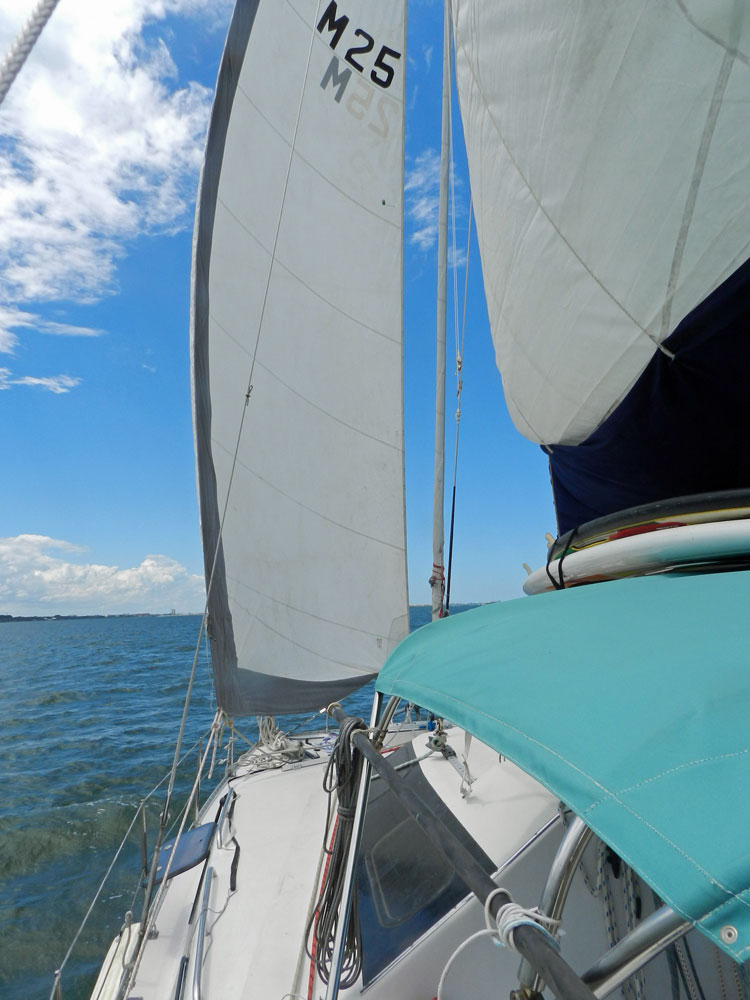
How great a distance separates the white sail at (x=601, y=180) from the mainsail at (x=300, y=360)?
2481 millimetres

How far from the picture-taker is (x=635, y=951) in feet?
3.04

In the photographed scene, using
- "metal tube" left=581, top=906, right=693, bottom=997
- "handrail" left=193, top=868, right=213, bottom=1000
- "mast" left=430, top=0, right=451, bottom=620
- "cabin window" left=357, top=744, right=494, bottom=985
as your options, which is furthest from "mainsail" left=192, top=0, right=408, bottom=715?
"metal tube" left=581, top=906, right=693, bottom=997

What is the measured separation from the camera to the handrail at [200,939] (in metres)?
2.26

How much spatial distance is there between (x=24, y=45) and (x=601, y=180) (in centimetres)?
163

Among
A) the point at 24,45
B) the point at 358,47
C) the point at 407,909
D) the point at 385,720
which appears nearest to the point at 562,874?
the point at 385,720

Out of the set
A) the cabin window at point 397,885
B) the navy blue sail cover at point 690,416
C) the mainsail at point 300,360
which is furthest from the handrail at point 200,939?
the navy blue sail cover at point 690,416

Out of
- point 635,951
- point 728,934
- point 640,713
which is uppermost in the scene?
point 640,713

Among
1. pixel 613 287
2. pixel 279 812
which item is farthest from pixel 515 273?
pixel 279 812

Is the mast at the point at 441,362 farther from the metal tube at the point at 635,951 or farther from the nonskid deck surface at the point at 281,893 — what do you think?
the metal tube at the point at 635,951

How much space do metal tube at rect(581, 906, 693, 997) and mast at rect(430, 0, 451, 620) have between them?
123 inches

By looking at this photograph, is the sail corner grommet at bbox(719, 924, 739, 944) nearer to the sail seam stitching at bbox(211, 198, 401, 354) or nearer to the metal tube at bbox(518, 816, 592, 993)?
the metal tube at bbox(518, 816, 592, 993)

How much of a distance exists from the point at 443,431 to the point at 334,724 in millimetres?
3759

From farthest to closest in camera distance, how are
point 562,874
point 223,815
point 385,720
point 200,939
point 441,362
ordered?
point 441,362 → point 223,815 → point 200,939 → point 385,720 → point 562,874

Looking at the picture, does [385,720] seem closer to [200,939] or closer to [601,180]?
[200,939]
